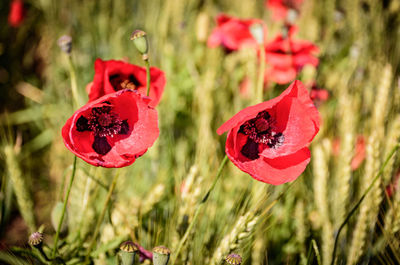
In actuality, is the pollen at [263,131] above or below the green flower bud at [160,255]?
above

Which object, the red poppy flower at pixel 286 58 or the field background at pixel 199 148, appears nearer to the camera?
the field background at pixel 199 148

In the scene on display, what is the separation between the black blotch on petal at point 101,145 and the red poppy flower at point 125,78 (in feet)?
0.27

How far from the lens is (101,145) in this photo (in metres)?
0.67

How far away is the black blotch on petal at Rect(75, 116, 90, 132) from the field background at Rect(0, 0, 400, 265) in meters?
0.11

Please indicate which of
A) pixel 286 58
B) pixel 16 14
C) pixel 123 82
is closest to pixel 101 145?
pixel 123 82

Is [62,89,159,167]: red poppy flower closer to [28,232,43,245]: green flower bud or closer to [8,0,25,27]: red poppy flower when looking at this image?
[28,232,43,245]: green flower bud

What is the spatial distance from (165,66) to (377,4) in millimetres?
763

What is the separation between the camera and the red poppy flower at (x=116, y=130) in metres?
0.59

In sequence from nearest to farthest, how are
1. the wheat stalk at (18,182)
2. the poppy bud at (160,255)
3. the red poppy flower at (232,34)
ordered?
1. the poppy bud at (160,255)
2. the wheat stalk at (18,182)
3. the red poppy flower at (232,34)

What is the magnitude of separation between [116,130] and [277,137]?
0.99 feet

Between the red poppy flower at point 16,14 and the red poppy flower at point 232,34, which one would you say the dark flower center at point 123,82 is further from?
the red poppy flower at point 16,14

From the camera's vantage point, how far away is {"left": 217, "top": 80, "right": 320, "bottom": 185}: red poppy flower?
1.91ft

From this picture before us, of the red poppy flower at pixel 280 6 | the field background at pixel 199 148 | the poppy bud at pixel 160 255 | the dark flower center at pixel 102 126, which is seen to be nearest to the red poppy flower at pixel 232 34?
the field background at pixel 199 148

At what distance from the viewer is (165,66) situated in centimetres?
134
